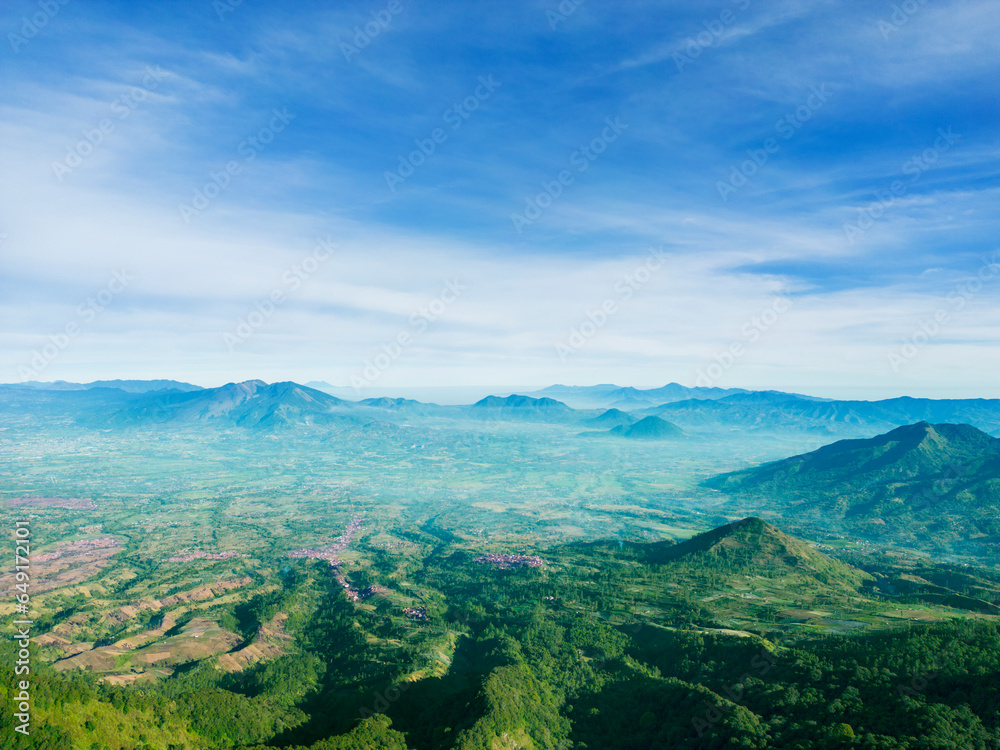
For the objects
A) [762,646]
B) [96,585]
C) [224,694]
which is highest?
[762,646]

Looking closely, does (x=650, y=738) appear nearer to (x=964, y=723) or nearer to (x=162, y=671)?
(x=964, y=723)

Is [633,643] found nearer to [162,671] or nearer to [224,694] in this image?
[224,694]

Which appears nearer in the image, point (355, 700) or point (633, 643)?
point (355, 700)

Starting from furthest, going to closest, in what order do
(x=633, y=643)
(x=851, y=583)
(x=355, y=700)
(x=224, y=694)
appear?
(x=851, y=583), (x=633, y=643), (x=355, y=700), (x=224, y=694)

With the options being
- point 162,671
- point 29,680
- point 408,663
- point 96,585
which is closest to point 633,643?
point 408,663

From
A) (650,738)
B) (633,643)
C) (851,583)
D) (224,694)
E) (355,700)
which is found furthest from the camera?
(851,583)

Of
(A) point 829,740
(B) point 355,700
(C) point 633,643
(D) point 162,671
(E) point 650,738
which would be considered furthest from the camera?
(C) point 633,643

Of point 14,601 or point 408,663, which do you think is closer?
point 408,663

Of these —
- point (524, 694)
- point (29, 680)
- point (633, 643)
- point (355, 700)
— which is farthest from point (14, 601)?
point (633, 643)

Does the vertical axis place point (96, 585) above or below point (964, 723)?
below
